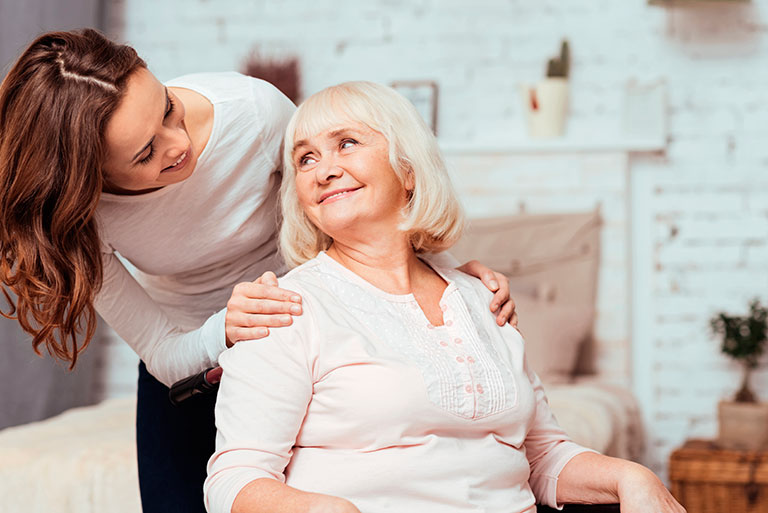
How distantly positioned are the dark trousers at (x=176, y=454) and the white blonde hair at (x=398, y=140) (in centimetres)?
38

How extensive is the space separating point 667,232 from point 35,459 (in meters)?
2.53

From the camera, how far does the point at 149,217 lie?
1.64 metres

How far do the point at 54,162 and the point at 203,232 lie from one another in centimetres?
41

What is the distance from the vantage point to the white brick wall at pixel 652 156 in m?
3.56

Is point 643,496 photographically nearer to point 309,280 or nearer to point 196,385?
point 309,280

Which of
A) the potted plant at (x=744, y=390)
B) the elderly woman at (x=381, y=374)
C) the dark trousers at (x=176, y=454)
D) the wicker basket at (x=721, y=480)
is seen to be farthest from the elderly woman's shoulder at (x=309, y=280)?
the potted plant at (x=744, y=390)

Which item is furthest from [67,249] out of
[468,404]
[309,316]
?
[468,404]

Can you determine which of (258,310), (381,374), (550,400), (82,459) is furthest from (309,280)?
(550,400)

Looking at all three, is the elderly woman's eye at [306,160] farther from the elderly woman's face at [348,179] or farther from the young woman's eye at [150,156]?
the young woman's eye at [150,156]

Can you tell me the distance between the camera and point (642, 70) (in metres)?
3.65

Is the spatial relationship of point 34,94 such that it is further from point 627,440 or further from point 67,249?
point 627,440

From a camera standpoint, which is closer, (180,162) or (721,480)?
(180,162)

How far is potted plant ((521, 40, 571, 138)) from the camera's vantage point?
11.7ft

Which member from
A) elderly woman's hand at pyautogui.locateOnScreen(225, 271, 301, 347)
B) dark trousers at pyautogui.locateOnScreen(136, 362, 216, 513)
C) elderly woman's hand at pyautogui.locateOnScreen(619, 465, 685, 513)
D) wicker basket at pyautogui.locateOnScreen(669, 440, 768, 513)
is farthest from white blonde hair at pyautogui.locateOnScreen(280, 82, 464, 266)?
wicker basket at pyautogui.locateOnScreen(669, 440, 768, 513)
